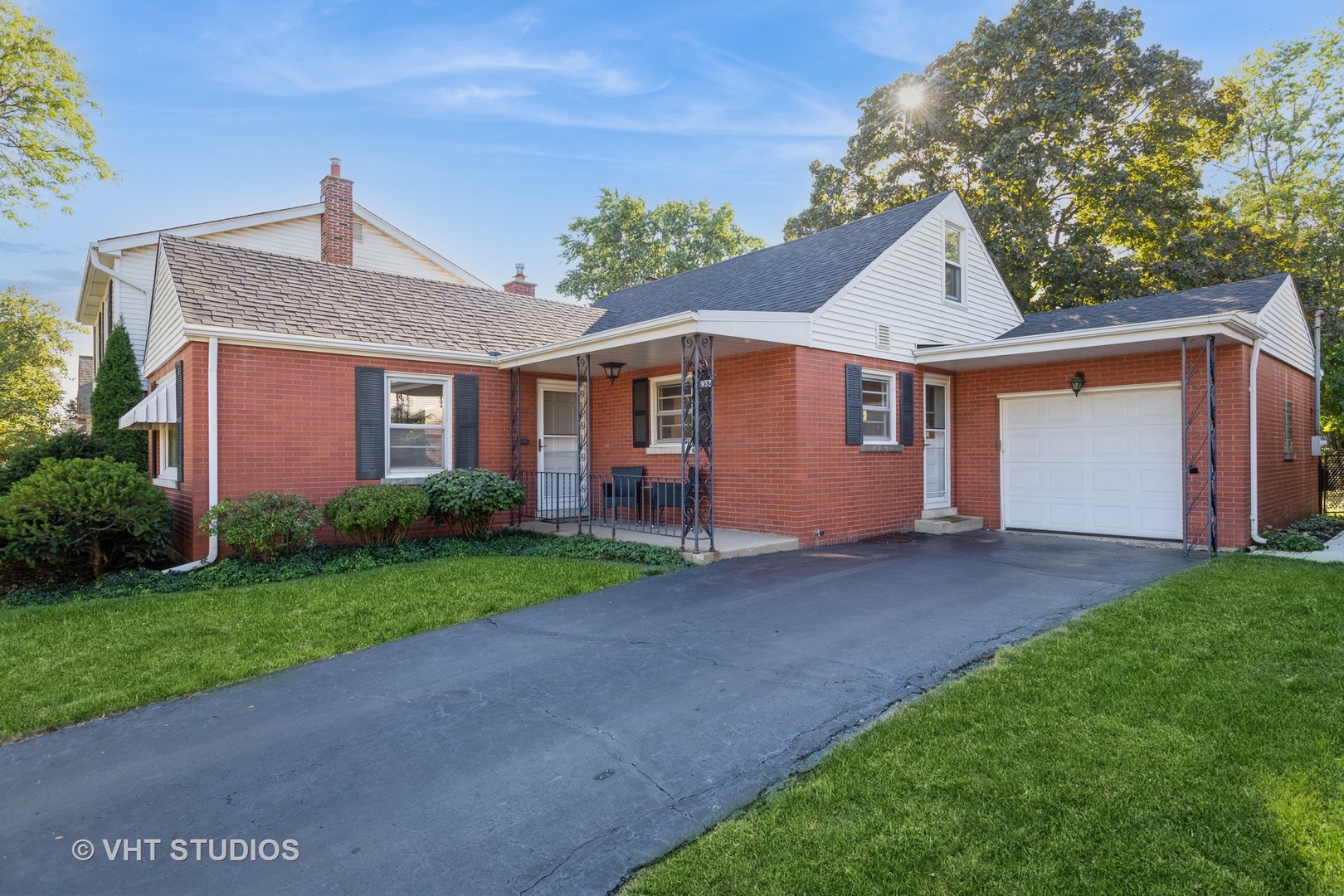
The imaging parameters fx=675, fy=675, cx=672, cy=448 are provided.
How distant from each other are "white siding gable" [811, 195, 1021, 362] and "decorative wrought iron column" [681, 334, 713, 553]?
1.73m

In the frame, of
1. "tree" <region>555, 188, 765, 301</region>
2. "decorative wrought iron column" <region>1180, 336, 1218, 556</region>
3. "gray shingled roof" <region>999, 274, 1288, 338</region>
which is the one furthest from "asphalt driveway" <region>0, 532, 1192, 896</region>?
"tree" <region>555, 188, 765, 301</region>

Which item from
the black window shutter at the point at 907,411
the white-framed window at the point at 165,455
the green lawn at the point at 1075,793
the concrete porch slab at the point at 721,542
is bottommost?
the green lawn at the point at 1075,793

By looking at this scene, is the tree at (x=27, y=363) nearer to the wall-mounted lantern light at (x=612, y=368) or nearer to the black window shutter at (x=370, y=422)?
the black window shutter at (x=370, y=422)

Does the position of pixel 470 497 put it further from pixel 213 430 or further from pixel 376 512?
pixel 213 430

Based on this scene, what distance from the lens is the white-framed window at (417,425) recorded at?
1045 cm

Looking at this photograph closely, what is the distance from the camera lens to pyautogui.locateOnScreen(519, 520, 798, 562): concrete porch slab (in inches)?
328

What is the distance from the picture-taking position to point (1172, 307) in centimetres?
1024

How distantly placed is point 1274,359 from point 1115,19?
42.0ft

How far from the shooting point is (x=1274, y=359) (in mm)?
10359

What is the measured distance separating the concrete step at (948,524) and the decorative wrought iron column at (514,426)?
6716mm

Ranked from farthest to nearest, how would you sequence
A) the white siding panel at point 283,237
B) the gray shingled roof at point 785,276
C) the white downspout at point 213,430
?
the white siding panel at point 283,237
the gray shingled roof at point 785,276
the white downspout at point 213,430

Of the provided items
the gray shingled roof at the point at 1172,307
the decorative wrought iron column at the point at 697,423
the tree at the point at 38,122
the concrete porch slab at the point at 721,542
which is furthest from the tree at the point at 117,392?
the gray shingled roof at the point at 1172,307

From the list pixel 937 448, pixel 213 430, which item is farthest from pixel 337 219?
pixel 937 448

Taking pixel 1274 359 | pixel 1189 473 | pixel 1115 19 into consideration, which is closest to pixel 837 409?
pixel 1189 473
